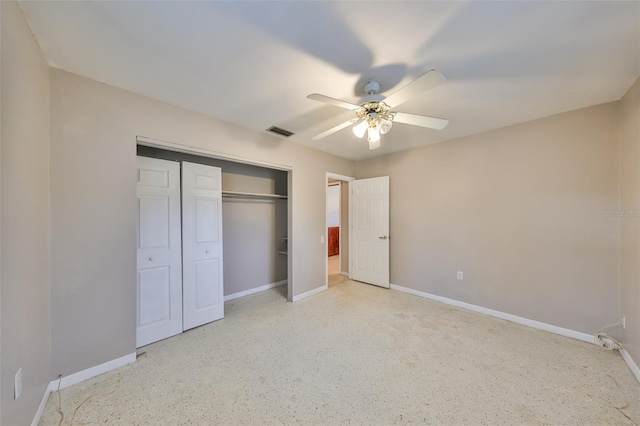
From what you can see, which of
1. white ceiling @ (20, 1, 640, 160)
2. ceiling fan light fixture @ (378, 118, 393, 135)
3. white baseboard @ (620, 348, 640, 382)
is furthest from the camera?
ceiling fan light fixture @ (378, 118, 393, 135)

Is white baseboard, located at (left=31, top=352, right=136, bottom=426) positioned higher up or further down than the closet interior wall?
further down

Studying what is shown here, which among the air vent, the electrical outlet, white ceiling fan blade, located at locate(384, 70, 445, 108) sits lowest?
the electrical outlet

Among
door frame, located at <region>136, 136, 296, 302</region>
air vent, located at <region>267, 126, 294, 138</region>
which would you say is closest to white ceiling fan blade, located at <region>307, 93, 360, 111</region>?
air vent, located at <region>267, 126, 294, 138</region>

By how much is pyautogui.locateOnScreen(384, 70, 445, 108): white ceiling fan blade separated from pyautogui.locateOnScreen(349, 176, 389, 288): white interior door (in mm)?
2359

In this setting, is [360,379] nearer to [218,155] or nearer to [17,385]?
[17,385]

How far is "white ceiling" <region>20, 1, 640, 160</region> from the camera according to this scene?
4.07 ft

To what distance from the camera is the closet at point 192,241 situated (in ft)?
7.57

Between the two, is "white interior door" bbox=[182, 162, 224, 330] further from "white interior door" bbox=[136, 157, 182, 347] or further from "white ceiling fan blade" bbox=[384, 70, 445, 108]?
"white ceiling fan blade" bbox=[384, 70, 445, 108]

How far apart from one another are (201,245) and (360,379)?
7.24 feet

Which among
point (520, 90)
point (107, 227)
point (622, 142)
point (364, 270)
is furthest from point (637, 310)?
point (107, 227)

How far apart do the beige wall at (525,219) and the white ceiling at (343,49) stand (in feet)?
1.80

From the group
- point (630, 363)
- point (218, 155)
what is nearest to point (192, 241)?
point (218, 155)

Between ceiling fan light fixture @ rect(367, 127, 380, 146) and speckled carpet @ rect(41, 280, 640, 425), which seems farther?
ceiling fan light fixture @ rect(367, 127, 380, 146)

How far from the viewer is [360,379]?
5.92 feet
